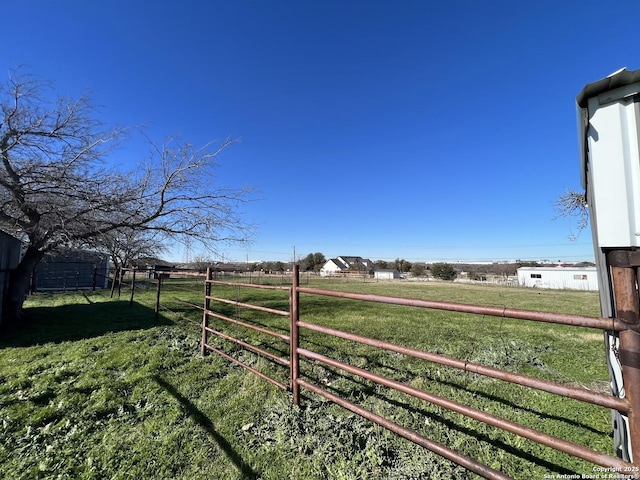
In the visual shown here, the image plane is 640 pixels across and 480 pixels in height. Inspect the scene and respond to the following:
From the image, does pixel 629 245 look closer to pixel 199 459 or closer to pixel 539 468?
pixel 539 468

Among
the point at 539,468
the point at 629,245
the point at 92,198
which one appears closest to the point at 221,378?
the point at 539,468

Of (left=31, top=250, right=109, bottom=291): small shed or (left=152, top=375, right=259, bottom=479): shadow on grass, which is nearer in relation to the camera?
(left=152, top=375, right=259, bottom=479): shadow on grass

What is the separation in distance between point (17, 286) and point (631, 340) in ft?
36.7

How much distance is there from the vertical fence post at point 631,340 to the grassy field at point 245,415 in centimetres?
142

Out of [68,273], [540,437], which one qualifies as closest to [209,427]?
[540,437]

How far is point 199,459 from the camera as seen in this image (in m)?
2.35

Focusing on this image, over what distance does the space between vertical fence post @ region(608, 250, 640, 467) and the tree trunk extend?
10.5m

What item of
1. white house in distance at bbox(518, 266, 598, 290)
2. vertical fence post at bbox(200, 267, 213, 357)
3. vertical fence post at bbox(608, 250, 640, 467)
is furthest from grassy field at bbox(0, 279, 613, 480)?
white house in distance at bbox(518, 266, 598, 290)

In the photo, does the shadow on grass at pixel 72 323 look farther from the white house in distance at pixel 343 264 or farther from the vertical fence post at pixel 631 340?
the white house in distance at pixel 343 264

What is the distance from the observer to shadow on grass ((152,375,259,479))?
223 centimetres

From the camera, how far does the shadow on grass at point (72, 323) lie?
19.8 ft

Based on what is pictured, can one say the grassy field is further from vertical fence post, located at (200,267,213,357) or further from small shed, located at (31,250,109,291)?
small shed, located at (31,250,109,291)

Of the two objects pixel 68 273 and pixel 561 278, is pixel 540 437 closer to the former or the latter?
pixel 68 273

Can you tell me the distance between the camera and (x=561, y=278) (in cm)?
4003
